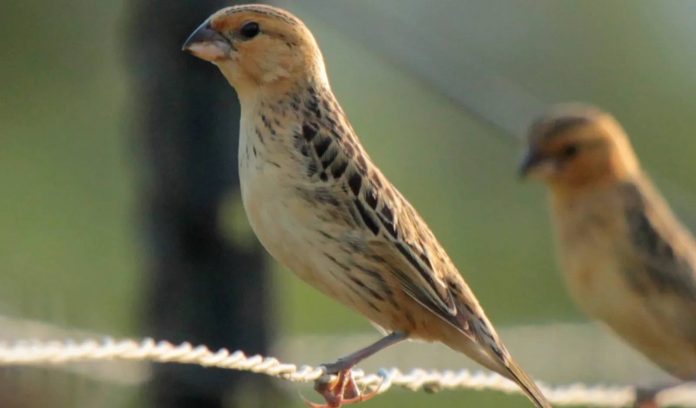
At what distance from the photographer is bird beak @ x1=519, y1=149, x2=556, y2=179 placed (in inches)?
407

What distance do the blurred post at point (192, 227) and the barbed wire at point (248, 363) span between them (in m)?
1.67

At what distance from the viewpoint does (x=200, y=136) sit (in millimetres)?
8664

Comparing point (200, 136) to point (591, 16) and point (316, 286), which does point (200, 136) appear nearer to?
point (316, 286)

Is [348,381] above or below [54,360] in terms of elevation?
above

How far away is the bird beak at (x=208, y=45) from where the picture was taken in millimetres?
6641

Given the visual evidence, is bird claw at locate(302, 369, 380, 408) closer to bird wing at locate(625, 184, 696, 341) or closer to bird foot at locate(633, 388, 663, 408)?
bird foot at locate(633, 388, 663, 408)

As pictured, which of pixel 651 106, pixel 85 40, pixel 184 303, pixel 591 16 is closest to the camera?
pixel 184 303

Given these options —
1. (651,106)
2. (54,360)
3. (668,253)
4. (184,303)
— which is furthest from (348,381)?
(651,106)

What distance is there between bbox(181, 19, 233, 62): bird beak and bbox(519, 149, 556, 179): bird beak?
3.78 meters

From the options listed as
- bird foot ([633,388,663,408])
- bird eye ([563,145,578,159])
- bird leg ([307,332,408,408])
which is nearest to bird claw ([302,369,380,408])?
bird leg ([307,332,408,408])

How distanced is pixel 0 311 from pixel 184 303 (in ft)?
4.90

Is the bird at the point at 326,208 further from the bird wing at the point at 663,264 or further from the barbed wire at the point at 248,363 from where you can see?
the bird wing at the point at 663,264

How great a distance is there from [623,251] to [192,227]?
2.18 metres

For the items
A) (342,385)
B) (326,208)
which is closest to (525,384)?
(342,385)
